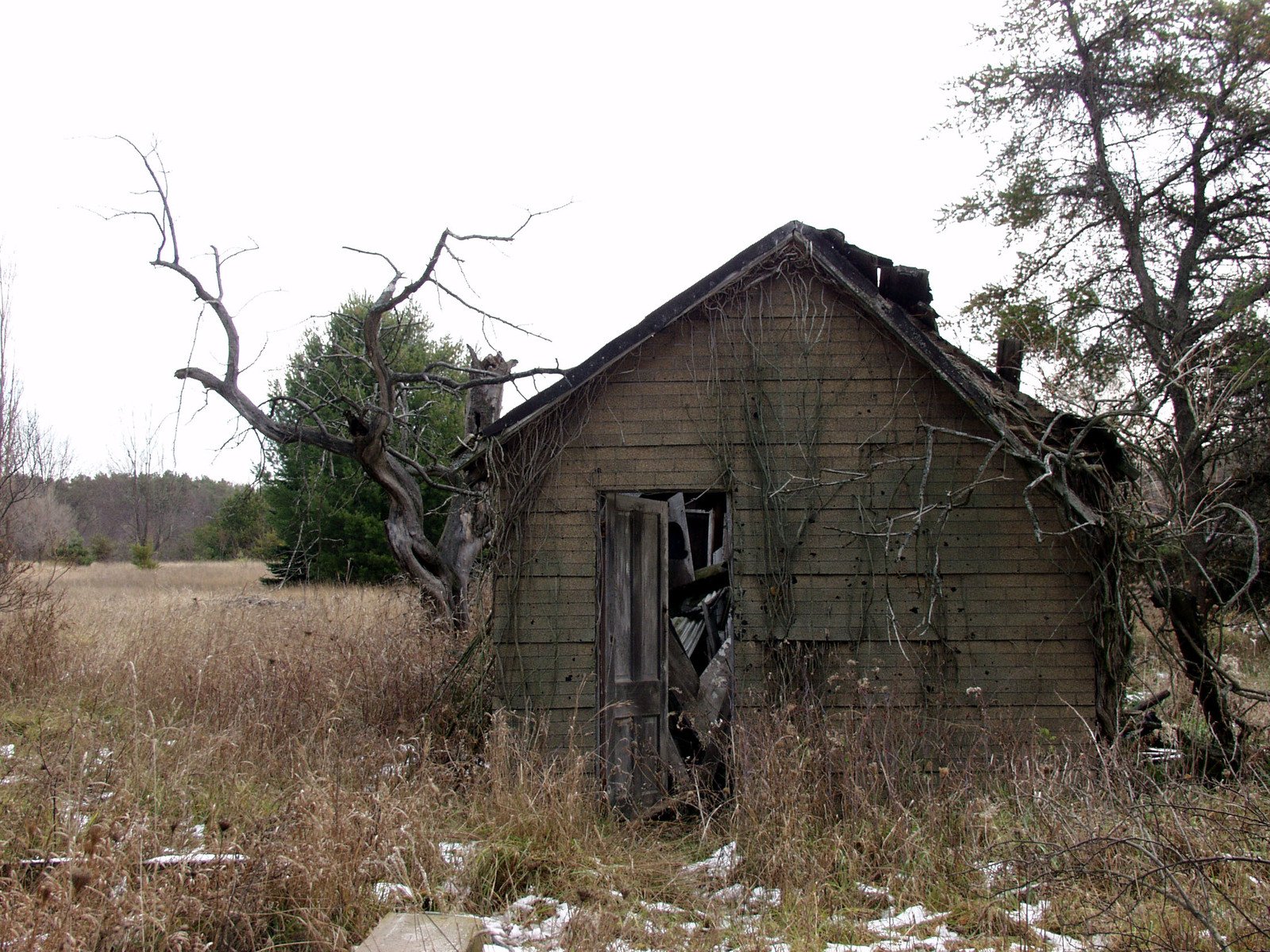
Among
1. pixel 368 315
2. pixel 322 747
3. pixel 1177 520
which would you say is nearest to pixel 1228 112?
pixel 1177 520

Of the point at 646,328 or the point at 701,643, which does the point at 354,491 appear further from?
the point at 646,328

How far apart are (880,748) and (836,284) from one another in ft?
11.8

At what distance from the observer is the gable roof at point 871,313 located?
6.80m

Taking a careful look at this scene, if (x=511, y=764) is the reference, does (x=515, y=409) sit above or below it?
above

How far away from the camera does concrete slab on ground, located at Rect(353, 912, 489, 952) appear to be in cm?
383

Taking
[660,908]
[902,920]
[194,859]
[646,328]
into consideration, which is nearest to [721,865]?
[660,908]

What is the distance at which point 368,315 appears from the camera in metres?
8.23

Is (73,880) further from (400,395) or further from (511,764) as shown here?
(400,395)

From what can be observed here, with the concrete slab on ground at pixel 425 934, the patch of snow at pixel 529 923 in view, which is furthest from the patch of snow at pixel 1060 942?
the concrete slab on ground at pixel 425 934

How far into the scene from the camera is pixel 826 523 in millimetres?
7070

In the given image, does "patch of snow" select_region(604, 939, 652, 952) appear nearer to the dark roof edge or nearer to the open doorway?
the open doorway

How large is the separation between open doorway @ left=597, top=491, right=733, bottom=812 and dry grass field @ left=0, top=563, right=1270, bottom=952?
360 mm

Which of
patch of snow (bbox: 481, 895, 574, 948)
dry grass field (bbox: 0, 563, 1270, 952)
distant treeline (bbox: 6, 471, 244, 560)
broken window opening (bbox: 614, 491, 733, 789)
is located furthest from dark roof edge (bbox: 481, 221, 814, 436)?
distant treeline (bbox: 6, 471, 244, 560)

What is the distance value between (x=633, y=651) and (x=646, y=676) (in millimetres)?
283
